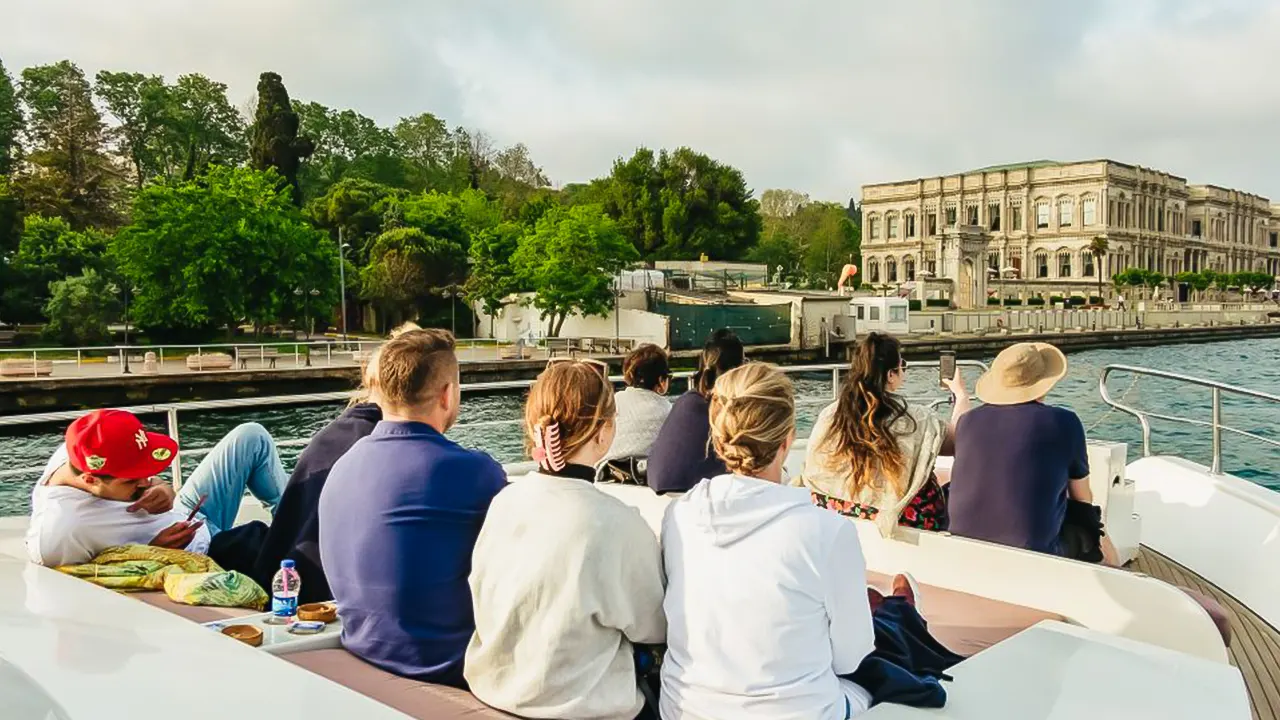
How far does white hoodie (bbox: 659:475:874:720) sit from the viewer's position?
6.17ft

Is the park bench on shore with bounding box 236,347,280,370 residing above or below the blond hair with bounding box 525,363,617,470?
below

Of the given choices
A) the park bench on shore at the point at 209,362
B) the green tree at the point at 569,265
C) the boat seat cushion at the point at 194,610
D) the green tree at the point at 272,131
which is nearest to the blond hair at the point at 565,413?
the boat seat cushion at the point at 194,610

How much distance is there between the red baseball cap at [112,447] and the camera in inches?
112

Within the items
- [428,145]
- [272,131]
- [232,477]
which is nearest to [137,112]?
[272,131]

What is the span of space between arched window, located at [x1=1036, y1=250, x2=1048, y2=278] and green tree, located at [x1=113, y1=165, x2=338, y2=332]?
223 feet

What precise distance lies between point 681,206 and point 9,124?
125 feet

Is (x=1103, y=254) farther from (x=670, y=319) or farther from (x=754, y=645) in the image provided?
(x=754, y=645)

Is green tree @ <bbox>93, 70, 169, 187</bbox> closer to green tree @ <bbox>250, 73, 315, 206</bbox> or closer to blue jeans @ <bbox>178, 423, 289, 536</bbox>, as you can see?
green tree @ <bbox>250, 73, 315, 206</bbox>

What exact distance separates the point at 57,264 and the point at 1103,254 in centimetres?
7352

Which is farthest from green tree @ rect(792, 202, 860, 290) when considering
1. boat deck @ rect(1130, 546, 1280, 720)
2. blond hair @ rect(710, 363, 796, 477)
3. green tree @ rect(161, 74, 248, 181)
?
blond hair @ rect(710, 363, 796, 477)

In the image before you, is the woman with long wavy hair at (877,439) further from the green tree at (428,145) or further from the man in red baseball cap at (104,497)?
the green tree at (428,145)

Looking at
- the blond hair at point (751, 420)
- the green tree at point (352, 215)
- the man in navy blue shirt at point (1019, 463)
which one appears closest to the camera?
the blond hair at point (751, 420)

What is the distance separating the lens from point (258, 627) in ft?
7.99

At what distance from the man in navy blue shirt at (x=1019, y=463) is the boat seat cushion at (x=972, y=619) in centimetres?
23
